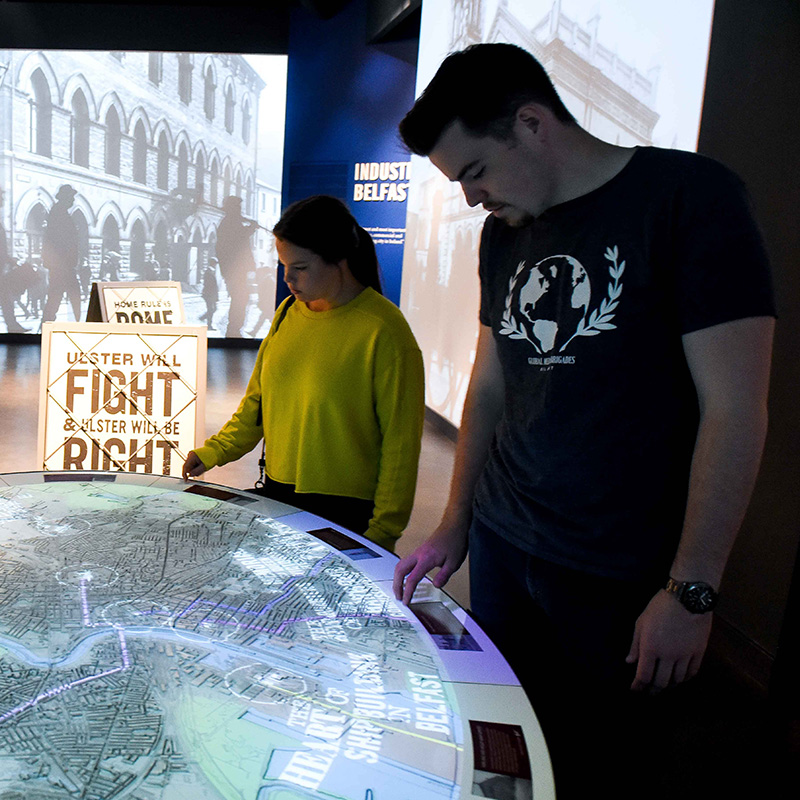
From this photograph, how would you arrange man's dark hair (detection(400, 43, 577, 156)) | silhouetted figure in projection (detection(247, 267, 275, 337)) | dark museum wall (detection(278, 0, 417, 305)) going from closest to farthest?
man's dark hair (detection(400, 43, 577, 156)), dark museum wall (detection(278, 0, 417, 305)), silhouetted figure in projection (detection(247, 267, 275, 337))

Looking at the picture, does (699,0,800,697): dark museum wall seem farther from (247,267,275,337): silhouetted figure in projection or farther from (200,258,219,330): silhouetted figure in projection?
(200,258,219,330): silhouetted figure in projection

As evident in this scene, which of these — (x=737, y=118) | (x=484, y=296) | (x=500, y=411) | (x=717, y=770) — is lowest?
(x=717, y=770)

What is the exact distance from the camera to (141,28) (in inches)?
320

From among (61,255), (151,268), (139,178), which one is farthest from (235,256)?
(61,255)

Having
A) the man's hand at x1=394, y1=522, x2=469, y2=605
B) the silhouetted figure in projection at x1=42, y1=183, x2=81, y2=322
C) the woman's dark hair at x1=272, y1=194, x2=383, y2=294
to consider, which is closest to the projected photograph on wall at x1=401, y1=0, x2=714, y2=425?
the man's hand at x1=394, y1=522, x2=469, y2=605

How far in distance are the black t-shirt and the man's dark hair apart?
5.5 inches

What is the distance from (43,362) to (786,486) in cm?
254

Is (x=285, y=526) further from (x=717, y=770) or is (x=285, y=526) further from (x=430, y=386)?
(x=430, y=386)

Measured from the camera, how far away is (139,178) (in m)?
8.65

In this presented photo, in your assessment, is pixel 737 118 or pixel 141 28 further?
pixel 141 28

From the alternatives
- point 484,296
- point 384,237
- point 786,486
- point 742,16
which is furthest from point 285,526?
point 384,237

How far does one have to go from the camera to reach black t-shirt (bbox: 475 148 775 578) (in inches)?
32.4

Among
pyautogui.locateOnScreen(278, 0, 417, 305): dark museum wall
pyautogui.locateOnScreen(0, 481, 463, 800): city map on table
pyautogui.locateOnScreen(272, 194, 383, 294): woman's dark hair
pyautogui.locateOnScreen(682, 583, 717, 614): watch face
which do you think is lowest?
pyautogui.locateOnScreen(0, 481, 463, 800): city map on table

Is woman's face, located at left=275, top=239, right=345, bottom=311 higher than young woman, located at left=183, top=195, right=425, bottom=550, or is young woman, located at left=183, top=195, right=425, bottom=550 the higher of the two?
woman's face, located at left=275, top=239, right=345, bottom=311
